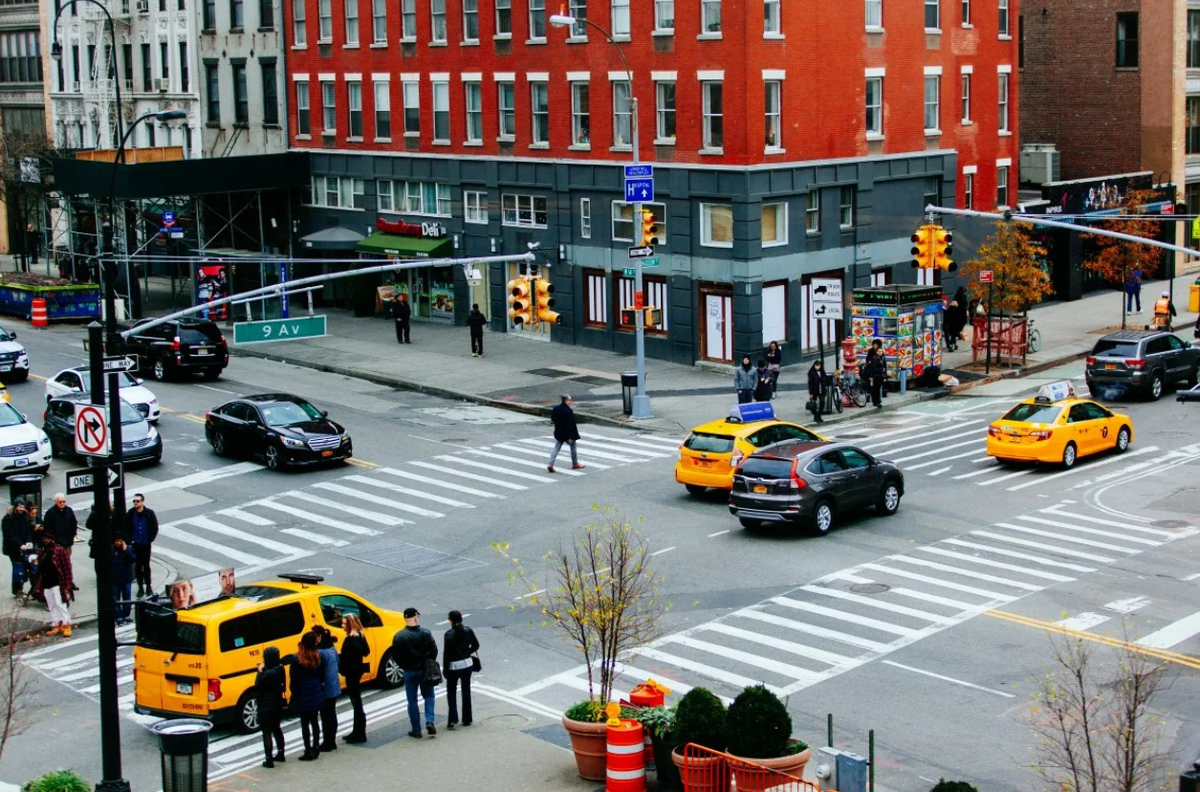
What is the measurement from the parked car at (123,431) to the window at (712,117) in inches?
785

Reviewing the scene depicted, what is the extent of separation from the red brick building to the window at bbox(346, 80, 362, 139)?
0.26ft

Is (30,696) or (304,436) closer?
(30,696)

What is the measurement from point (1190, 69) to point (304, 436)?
45.8 meters

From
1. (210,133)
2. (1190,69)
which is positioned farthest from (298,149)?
(1190,69)

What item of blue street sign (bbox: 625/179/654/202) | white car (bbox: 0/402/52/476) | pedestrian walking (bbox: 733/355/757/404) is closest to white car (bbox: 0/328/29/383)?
white car (bbox: 0/402/52/476)

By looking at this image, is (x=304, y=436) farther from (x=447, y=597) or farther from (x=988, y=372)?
(x=988, y=372)

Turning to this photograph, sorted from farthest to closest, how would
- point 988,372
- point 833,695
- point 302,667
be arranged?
point 988,372
point 833,695
point 302,667

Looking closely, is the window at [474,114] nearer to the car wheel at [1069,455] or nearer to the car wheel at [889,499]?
the car wheel at [1069,455]

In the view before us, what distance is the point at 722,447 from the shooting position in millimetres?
33125

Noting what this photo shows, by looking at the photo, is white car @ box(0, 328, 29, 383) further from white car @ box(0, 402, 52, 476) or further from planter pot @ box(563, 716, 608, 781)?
planter pot @ box(563, 716, 608, 781)

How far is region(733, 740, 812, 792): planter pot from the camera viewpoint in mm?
16453

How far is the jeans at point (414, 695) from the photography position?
65.8ft

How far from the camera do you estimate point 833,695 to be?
21219mm

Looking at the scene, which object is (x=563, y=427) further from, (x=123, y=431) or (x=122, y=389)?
(x=122, y=389)
